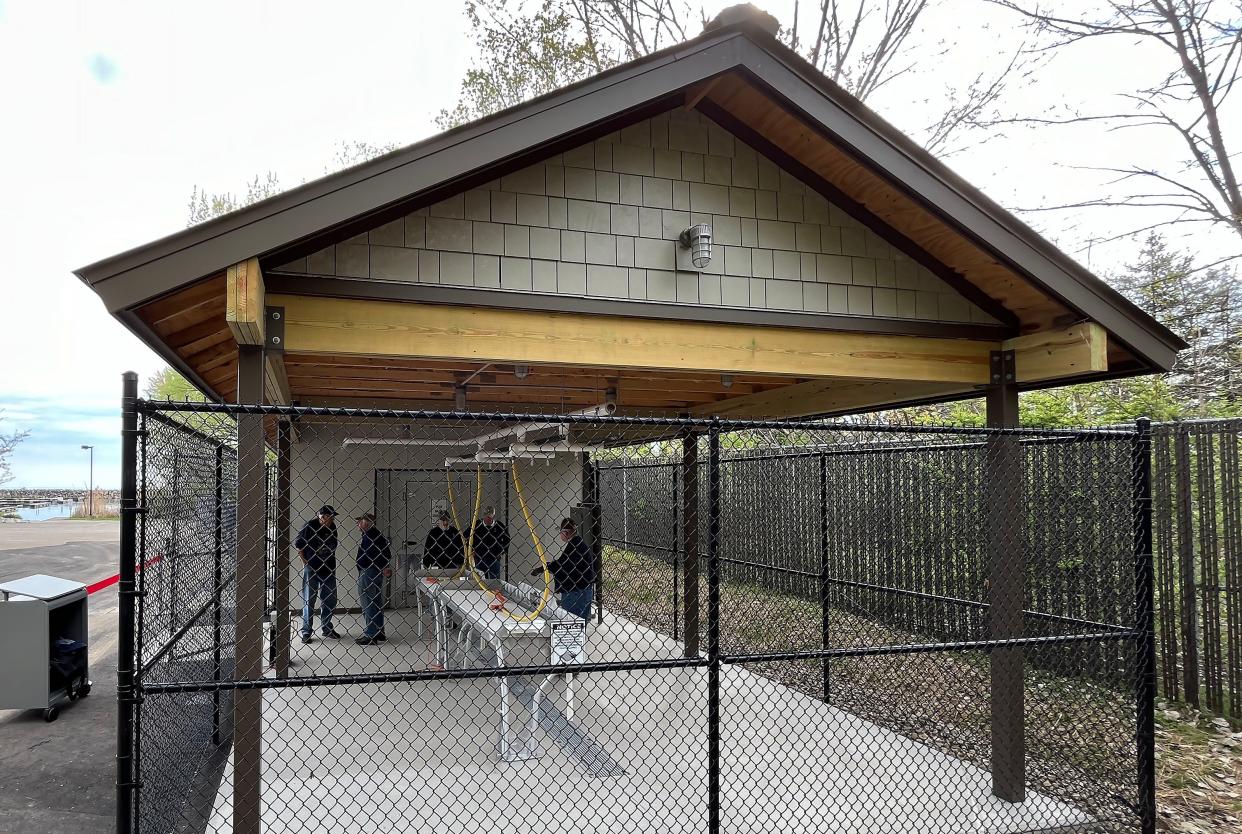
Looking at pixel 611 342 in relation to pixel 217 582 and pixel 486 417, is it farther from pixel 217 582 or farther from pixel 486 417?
pixel 217 582

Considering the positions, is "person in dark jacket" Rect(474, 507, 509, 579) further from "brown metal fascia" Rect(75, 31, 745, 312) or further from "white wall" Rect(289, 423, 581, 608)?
"brown metal fascia" Rect(75, 31, 745, 312)

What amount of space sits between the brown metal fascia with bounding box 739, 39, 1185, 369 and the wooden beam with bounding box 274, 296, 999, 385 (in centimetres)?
76

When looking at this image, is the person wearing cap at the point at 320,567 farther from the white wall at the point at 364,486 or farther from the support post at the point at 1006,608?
the support post at the point at 1006,608

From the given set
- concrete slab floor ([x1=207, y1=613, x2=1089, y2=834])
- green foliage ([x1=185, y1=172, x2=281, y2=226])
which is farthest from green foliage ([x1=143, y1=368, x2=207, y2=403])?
concrete slab floor ([x1=207, y1=613, x2=1089, y2=834])

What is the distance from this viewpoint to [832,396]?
23.3 ft

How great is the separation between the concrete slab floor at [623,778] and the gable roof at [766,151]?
2.61 metres

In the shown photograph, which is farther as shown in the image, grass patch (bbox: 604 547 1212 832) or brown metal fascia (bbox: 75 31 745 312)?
grass patch (bbox: 604 547 1212 832)

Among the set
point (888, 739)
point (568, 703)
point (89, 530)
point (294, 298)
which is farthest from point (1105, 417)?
point (89, 530)

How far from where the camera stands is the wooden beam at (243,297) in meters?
3.62

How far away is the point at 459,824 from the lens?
5066 millimetres

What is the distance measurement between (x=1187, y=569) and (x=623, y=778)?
16.0ft

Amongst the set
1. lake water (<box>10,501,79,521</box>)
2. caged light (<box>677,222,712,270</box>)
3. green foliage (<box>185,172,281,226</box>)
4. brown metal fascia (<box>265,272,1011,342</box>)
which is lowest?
lake water (<box>10,501,79,521</box>)

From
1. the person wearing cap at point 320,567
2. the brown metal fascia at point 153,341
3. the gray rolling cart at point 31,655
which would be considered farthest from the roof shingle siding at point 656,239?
the person wearing cap at point 320,567

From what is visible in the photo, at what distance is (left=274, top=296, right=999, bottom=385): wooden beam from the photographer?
4203 mm
